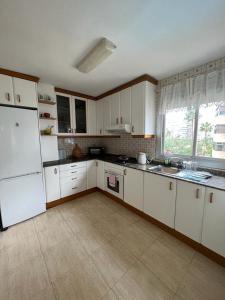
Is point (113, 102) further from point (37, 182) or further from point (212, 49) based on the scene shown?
point (37, 182)

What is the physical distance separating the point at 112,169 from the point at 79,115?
1.49 m

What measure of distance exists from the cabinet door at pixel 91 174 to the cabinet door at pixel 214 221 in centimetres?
219

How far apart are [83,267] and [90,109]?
2.95 metres

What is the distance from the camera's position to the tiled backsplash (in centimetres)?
268

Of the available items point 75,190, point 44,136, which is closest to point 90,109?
point 44,136

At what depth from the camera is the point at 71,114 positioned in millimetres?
2932

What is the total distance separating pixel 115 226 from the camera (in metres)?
2.02

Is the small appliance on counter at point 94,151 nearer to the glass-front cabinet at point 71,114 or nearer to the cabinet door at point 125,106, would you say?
the glass-front cabinet at point 71,114

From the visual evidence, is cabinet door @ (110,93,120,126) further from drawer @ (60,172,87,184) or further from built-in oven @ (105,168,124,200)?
drawer @ (60,172,87,184)

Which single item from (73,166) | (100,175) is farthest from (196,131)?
(73,166)

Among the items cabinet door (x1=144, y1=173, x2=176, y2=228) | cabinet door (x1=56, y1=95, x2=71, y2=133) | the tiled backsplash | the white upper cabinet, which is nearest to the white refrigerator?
cabinet door (x1=56, y1=95, x2=71, y2=133)

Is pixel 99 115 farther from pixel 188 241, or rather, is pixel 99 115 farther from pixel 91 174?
pixel 188 241

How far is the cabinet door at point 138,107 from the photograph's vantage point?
2.27 meters

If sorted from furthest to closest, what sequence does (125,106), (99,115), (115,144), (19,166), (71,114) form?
(115,144) → (99,115) → (71,114) → (125,106) → (19,166)
